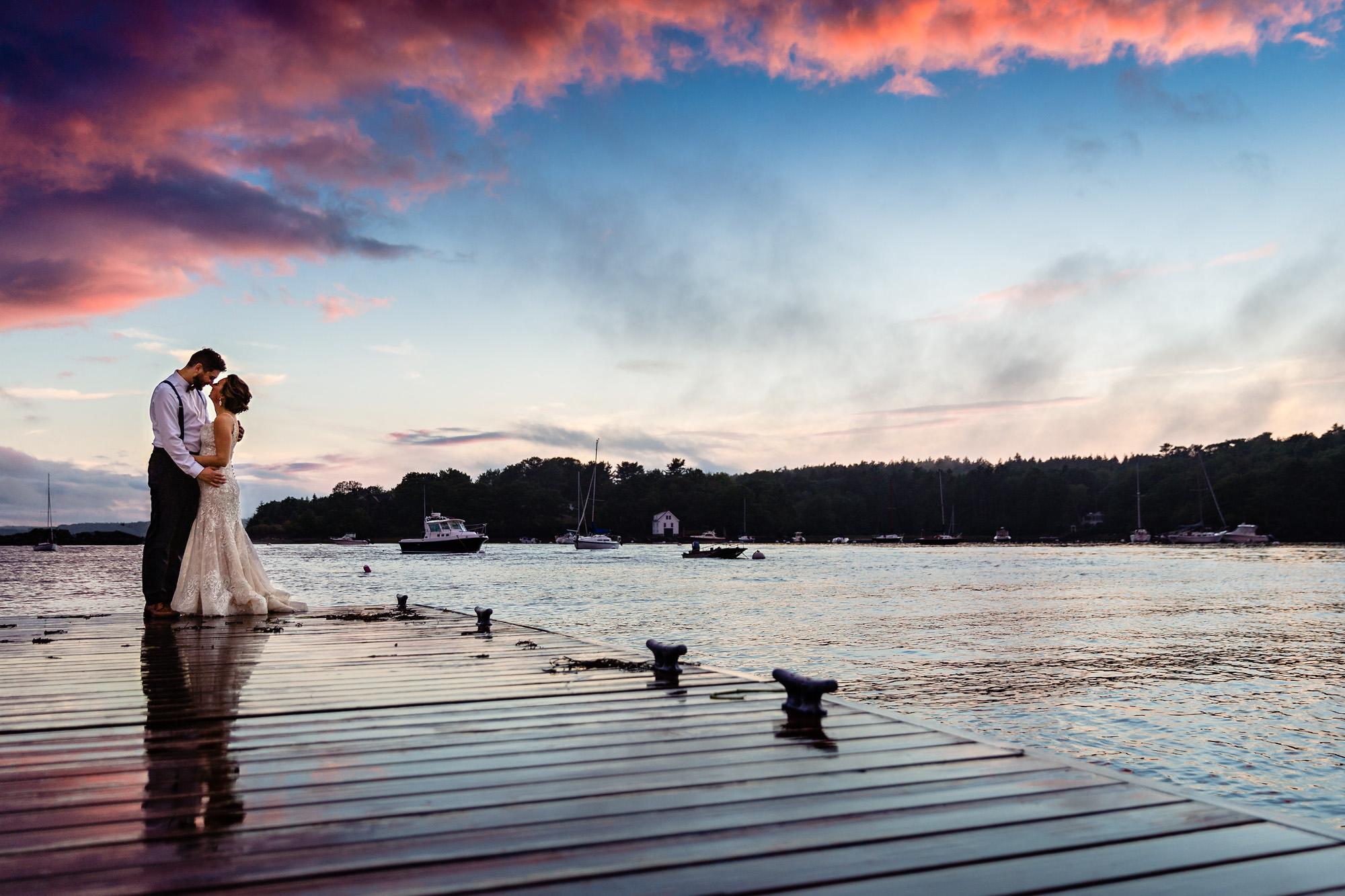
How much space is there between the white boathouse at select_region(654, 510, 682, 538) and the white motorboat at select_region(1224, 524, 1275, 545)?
86.1m

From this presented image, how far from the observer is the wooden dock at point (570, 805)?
2.23 metres

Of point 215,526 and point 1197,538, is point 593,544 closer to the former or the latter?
point 1197,538

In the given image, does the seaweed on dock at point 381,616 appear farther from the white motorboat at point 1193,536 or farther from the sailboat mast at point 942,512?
the sailboat mast at point 942,512

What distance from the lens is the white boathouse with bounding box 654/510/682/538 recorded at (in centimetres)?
15812

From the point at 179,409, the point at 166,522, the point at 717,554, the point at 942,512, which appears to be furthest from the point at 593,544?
the point at 179,409

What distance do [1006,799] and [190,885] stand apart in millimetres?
2444

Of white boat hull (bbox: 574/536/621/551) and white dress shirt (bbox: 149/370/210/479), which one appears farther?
white boat hull (bbox: 574/536/621/551)

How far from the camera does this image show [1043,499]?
519 ft

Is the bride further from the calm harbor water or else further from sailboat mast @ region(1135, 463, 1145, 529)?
sailboat mast @ region(1135, 463, 1145, 529)

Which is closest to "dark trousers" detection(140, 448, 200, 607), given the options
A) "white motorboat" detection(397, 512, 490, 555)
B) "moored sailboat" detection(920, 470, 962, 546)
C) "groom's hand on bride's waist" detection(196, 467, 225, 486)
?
"groom's hand on bride's waist" detection(196, 467, 225, 486)

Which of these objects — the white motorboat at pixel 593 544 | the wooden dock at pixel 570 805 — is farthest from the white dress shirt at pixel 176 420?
the white motorboat at pixel 593 544

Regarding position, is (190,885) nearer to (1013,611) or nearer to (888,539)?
(1013,611)

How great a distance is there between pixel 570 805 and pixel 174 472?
800 centimetres

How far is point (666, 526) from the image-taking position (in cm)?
15850
